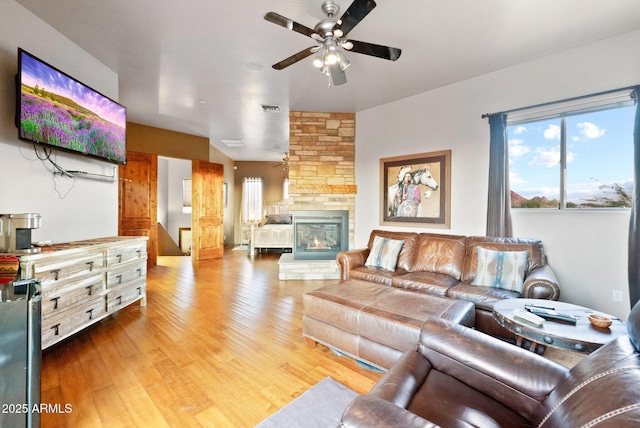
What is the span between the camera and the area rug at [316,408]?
1486mm

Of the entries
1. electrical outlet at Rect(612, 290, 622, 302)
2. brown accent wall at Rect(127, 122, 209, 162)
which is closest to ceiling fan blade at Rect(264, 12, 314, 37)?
electrical outlet at Rect(612, 290, 622, 302)

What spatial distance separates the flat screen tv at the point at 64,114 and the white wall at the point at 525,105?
11.9ft

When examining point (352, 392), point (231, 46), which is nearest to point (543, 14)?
point (231, 46)

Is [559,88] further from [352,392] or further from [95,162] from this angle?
[95,162]

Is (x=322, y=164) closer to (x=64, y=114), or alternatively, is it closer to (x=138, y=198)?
(x=64, y=114)

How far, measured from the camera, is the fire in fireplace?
462 centimetres

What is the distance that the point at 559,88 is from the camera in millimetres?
2877

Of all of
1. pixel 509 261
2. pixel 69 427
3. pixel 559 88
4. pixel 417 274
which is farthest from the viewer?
pixel 417 274

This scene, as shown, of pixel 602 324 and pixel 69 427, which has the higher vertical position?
pixel 602 324

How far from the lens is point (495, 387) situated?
3.66ft

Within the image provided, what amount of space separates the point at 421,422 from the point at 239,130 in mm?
5859

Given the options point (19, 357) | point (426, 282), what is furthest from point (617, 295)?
point (19, 357)

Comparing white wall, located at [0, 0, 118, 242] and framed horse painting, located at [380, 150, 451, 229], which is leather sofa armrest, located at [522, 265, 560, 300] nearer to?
framed horse painting, located at [380, 150, 451, 229]

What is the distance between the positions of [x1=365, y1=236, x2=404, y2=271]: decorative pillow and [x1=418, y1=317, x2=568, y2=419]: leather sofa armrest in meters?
1.98
